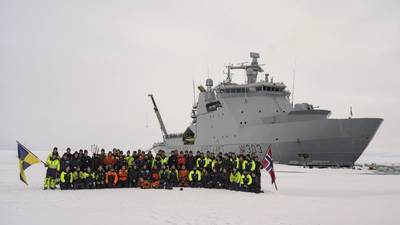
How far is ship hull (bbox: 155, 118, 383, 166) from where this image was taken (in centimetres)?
2416

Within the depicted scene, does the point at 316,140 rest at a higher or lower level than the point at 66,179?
higher

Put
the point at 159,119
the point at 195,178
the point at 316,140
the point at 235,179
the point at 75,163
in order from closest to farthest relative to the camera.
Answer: the point at 75,163, the point at 235,179, the point at 195,178, the point at 316,140, the point at 159,119

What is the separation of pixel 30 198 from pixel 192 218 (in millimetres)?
4893

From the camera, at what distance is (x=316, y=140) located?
24859 millimetres

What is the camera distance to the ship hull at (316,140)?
24.2 m

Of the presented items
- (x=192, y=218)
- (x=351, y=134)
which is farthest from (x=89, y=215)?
(x=351, y=134)

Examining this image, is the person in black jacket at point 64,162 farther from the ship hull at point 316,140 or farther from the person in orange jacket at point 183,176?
the ship hull at point 316,140

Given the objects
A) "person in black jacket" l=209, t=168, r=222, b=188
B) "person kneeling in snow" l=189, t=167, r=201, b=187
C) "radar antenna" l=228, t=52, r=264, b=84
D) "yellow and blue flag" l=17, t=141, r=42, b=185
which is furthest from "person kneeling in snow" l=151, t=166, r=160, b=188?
"radar antenna" l=228, t=52, r=264, b=84

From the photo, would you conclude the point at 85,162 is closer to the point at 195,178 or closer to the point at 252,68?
the point at 195,178

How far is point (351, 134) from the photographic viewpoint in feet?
79.4

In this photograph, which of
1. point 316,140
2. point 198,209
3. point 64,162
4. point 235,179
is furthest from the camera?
point 316,140

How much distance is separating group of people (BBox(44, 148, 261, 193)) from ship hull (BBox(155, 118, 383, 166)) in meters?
12.4

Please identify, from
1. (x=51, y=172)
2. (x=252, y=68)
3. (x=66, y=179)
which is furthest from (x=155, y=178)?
(x=252, y=68)

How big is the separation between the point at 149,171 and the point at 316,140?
14.2 m
